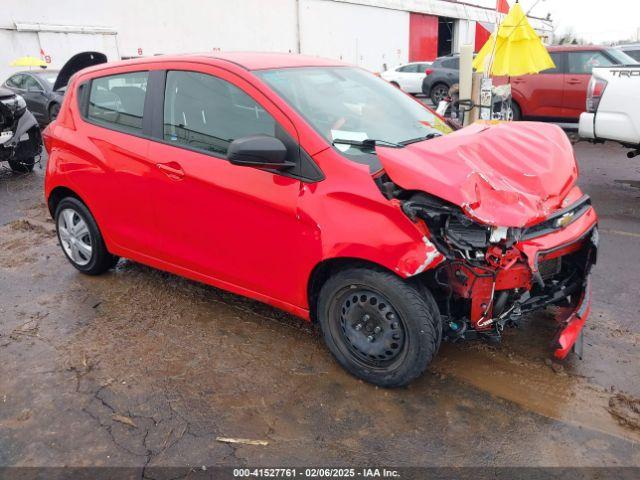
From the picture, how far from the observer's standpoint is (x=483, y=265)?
8.58 feet

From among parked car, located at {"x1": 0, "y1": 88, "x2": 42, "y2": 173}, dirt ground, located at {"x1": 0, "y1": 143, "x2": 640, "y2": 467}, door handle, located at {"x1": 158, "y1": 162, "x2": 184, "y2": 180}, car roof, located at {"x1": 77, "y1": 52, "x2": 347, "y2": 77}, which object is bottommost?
dirt ground, located at {"x1": 0, "y1": 143, "x2": 640, "y2": 467}

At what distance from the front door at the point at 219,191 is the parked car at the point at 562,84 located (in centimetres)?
861

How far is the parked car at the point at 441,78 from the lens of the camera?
52.9 ft

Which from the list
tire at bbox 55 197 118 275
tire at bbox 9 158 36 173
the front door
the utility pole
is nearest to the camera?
the front door

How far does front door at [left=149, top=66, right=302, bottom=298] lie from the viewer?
303 centimetres

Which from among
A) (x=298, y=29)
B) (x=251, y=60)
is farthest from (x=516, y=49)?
(x=298, y=29)

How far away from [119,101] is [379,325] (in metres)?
2.56

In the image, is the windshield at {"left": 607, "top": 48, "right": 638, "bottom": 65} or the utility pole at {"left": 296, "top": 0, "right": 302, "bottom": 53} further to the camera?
the utility pole at {"left": 296, "top": 0, "right": 302, "bottom": 53}

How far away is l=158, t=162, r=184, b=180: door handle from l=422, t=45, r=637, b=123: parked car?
880cm

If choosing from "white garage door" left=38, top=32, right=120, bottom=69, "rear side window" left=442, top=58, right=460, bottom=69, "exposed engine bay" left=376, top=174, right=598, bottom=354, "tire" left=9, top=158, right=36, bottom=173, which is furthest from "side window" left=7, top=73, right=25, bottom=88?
"exposed engine bay" left=376, top=174, right=598, bottom=354

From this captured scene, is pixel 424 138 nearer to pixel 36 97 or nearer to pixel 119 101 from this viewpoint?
pixel 119 101

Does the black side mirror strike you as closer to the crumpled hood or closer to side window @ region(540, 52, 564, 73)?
the crumpled hood

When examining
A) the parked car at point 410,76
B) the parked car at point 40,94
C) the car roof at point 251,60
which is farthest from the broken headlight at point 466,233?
the parked car at point 410,76

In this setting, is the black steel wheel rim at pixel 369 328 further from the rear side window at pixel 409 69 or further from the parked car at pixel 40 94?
the rear side window at pixel 409 69
